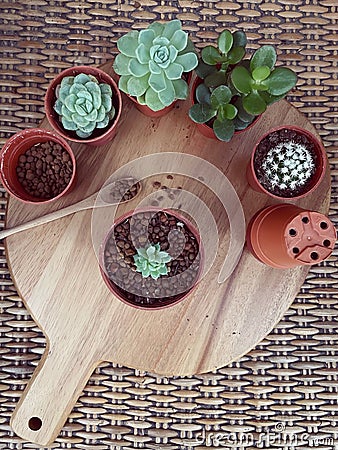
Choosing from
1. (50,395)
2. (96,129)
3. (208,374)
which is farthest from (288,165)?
(50,395)

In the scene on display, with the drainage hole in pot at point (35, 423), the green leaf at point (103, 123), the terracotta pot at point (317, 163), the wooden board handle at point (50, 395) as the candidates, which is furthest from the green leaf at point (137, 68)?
the drainage hole in pot at point (35, 423)

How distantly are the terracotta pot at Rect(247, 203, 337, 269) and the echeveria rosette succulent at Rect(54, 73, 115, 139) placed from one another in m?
0.34

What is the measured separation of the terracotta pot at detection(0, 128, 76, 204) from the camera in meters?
0.98

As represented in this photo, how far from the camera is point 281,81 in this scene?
884 mm

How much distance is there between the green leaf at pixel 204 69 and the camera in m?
0.95

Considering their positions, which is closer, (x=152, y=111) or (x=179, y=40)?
(x=179, y=40)

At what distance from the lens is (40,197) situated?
1026 millimetres

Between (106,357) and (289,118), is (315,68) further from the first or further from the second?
(106,357)

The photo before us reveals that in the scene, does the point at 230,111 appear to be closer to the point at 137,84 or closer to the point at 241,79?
the point at 241,79

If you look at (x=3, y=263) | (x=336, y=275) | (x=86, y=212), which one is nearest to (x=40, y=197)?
(x=86, y=212)

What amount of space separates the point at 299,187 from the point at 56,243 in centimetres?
45

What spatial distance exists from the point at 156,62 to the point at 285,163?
0.28 meters

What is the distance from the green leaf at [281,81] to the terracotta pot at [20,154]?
1.16 feet

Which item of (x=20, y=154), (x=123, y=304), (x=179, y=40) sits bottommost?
(x=123, y=304)
